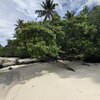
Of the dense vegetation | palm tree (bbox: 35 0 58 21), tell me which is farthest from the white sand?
palm tree (bbox: 35 0 58 21)

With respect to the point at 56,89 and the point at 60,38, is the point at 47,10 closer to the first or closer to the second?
the point at 60,38

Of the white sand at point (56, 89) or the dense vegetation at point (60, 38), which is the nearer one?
the white sand at point (56, 89)

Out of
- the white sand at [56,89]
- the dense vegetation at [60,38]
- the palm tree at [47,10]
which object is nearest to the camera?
the white sand at [56,89]

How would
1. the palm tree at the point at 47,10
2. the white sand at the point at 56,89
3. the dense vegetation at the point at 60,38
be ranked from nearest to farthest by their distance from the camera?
the white sand at the point at 56,89 < the dense vegetation at the point at 60,38 < the palm tree at the point at 47,10

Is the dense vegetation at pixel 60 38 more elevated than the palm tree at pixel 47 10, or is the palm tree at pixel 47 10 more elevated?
the palm tree at pixel 47 10

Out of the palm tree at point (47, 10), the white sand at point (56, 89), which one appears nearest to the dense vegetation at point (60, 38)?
the white sand at point (56, 89)

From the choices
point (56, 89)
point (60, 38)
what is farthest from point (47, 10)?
point (56, 89)

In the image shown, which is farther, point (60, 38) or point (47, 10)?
point (47, 10)

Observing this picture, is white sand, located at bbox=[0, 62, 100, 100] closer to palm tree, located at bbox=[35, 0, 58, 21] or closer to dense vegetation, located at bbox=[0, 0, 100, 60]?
dense vegetation, located at bbox=[0, 0, 100, 60]

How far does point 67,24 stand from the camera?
25.6m

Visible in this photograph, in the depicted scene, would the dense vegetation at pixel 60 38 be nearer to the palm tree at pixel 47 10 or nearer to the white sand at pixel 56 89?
the white sand at pixel 56 89

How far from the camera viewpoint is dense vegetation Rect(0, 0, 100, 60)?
20.6 m

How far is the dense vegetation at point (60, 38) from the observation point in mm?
20578

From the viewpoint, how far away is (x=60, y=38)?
957 inches
